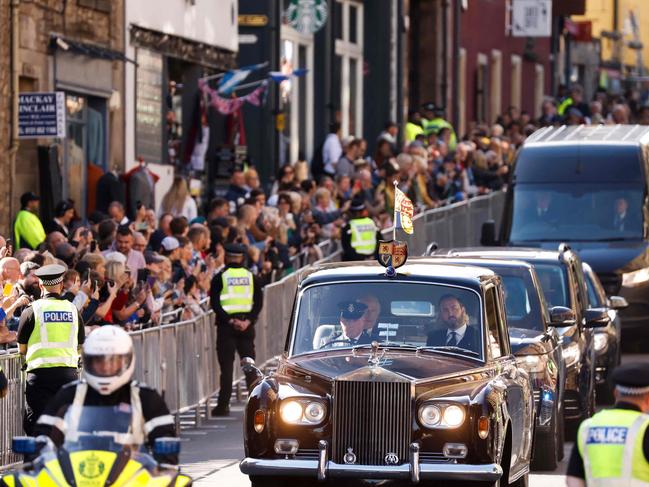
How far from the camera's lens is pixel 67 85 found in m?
27.5

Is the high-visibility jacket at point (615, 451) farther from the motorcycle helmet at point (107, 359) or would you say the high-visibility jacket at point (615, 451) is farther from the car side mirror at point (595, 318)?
the car side mirror at point (595, 318)

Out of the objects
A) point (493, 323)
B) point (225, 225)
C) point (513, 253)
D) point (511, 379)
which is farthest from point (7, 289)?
point (225, 225)

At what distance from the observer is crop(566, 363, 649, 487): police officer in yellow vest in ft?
30.8

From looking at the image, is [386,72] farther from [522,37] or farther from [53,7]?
[53,7]

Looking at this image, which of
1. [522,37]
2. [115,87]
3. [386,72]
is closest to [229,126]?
[115,87]

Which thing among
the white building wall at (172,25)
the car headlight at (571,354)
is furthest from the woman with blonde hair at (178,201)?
the car headlight at (571,354)

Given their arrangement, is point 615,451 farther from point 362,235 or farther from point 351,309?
point 362,235

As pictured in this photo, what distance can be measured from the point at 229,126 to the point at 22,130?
432 inches

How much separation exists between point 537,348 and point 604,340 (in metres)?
4.85

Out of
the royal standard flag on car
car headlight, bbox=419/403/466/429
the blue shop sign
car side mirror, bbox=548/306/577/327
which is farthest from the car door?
the blue shop sign

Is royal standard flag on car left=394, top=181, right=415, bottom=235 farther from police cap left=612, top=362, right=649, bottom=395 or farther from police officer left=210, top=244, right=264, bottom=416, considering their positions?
police cap left=612, top=362, right=649, bottom=395

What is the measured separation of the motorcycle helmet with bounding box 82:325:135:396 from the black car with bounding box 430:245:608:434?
9392mm

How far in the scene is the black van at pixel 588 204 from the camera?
90.1 ft

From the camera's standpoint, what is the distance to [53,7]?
27234 mm
